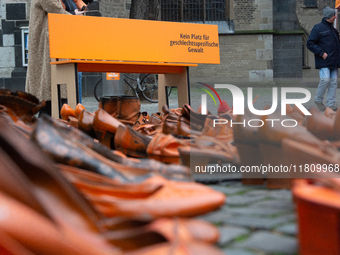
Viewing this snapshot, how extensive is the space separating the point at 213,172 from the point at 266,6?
17.5 metres

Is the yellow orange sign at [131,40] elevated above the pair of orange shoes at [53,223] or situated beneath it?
elevated above

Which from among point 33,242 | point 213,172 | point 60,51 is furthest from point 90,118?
point 60,51

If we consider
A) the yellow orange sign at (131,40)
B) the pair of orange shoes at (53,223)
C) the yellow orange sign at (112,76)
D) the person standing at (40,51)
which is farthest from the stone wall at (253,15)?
the pair of orange shoes at (53,223)

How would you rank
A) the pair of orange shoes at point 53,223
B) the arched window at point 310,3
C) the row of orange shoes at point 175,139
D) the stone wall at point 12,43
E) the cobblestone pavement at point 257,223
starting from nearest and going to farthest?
the pair of orange shoes at point 53,223, the cobblestone pavement at point 257,223, the row of orange shoes at point 175,139, the stone wall at point 12,43, the arched window at point 310,3

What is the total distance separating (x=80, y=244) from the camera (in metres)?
0.63

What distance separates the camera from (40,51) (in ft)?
15.2

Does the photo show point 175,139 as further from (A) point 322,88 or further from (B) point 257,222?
(A) point 322,88

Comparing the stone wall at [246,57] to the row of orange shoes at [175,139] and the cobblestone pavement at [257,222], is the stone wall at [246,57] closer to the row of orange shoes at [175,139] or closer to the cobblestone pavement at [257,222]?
the row of orange shoes at [175,139]

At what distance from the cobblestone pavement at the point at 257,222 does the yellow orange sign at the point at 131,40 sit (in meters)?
3.08

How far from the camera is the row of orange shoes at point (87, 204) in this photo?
0.64m

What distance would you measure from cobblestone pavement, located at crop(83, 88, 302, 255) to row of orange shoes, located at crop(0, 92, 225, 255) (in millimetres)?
63

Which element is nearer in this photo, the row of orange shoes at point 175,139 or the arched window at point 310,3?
the row of orange shoes at point 175,139

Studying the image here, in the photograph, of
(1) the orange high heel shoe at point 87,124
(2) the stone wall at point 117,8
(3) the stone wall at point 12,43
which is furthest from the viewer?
(2) the stone wall at point 117,8

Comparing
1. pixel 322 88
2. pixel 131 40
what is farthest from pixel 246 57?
pixel 131 40
